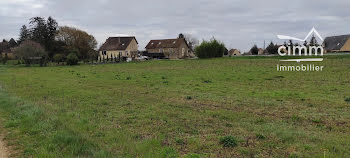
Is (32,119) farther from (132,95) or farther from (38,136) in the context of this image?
(132,95)

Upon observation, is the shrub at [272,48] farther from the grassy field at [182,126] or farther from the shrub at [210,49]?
the grassy field at [182,126]

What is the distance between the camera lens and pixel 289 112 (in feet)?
24.1

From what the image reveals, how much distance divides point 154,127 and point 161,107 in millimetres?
2224

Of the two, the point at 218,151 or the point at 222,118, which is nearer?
the point at 218,151

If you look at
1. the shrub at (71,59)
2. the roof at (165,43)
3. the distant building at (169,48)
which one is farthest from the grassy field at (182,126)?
the roof at (165,43)

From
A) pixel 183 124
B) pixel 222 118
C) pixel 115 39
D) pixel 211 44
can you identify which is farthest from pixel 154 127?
pixel 115 39

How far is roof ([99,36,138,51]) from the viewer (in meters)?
69.9

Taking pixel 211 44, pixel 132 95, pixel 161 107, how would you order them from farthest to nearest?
pixel 211 44 → pixel 132 95 → pixel 161 107

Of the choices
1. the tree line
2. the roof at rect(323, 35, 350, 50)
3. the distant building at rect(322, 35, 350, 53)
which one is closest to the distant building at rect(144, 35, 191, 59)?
the tree line

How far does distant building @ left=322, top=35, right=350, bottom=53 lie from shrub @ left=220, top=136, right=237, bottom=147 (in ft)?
244

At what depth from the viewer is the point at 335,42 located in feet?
229

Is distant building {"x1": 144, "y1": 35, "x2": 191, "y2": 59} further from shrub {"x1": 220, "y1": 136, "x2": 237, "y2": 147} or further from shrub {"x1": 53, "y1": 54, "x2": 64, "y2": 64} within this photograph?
shrub {"x1": 220, "y1": 136, "x2": 237, "y2": 147}

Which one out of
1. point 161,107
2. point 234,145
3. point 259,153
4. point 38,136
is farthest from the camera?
point 161,107

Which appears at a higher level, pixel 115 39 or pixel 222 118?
pixel 115 39
